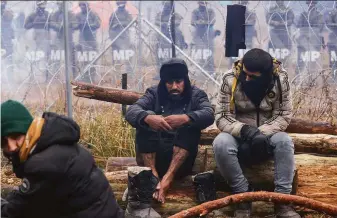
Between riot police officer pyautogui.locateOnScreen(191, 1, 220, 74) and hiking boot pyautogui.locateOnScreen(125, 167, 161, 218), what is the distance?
19.4 ft

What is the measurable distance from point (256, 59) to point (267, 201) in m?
1.21

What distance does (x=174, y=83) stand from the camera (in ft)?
20.5

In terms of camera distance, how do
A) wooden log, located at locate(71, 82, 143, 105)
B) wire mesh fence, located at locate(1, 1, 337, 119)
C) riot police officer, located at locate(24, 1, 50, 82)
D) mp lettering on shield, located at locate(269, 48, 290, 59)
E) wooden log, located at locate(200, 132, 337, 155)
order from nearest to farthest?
wooden log, located at locate(200, 132, 337, 155)
wooden log, located at locate(71, 82, 143, 105)
wire mesh fence, located at locate(1, 1, 337, 119)
riot police officer, located at locate(24, 1, 50, 82)
mp lettering on shield, located at locate(269, 48, 290, 59)

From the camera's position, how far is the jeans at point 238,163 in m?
5.79

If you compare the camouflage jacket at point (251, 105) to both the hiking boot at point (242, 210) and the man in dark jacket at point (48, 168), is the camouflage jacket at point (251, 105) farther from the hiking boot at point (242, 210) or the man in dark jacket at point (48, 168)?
the man in dark jacket at point (48, 168)

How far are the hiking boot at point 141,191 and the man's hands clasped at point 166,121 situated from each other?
397 mm

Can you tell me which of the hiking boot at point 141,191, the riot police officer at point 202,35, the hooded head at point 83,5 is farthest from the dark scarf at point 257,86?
the hooded head at point 83,5

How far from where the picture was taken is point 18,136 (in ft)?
12.9

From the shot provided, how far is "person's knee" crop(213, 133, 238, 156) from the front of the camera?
5.86 meters

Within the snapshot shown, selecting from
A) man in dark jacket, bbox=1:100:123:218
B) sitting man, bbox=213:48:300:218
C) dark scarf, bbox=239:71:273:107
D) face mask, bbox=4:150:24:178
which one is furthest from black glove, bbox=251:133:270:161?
face mask, bbox=4:150:24:178

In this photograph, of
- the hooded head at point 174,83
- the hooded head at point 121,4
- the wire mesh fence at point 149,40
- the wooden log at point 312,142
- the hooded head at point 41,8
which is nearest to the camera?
the hooded head at point 174,83

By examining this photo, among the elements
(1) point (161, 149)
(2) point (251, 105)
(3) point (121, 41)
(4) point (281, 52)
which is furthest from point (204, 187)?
(3) point (121, 41)

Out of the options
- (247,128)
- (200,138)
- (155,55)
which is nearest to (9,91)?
(155,55)

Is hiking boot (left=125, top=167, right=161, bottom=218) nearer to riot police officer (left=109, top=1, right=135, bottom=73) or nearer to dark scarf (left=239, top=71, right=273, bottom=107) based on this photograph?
dark scarf (left=239, top=71, right=273, bottom=107)
